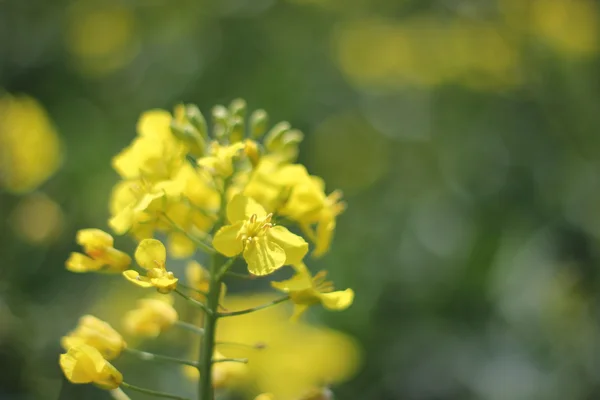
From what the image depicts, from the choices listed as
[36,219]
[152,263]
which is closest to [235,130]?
[152,263]

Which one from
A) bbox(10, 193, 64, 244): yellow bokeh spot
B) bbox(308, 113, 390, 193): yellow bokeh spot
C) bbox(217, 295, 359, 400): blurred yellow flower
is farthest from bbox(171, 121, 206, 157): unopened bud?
bbox(308, 113, 390, 193): yellow bokeh spot

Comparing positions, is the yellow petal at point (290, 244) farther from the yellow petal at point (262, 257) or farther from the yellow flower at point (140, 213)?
the yellow flower at point (140, 213)

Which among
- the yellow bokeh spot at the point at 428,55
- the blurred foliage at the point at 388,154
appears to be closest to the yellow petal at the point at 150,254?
the blurred foliage at the point at 388,154

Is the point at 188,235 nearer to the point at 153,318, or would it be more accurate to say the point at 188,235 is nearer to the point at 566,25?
the point at 153,318

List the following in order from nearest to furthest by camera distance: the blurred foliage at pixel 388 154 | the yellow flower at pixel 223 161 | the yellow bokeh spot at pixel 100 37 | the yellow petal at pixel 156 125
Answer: the yellow flower at pixel 223 161, the yellow petal at pixel 156 125, the blurred foliage at pixel 388 154, the yellow bokeh spot at pixel 100 37

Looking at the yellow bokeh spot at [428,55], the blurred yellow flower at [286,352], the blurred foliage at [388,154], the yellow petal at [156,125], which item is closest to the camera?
the yellow petal at [156,125]

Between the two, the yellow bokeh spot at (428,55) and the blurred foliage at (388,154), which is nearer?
the blurred foliage at (388,154)

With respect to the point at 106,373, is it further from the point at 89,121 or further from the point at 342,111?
the point at 342,111

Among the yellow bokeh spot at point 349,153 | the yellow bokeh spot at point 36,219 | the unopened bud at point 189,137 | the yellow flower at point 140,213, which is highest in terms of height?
the yellow bokeh spot at point 349,153

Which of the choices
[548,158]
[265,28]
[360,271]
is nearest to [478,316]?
[360,271]
